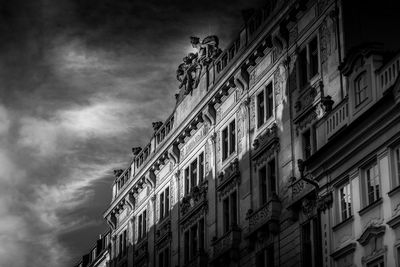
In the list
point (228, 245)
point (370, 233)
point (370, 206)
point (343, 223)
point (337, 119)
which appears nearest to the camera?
point (370, 233)

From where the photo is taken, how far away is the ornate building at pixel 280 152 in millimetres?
39250

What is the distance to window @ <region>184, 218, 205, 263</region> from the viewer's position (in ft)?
202

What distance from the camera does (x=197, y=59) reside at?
218 ft

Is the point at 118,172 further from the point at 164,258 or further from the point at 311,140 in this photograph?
the point at 311,140

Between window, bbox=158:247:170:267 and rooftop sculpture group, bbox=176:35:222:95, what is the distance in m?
10.4

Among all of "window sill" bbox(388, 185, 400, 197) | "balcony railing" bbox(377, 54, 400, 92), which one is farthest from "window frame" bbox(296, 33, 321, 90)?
"window sill" bbox(388, 185, 400, 197)

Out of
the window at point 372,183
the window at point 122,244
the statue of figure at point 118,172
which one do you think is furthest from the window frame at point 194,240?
the window at point 372,183

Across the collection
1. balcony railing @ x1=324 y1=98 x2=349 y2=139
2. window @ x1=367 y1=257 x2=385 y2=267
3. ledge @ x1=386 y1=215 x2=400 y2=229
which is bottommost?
window @ x1=367 y1=257 x2=385 y2=267

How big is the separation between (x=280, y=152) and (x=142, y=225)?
26032 mm

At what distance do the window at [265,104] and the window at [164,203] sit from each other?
16.2 meters

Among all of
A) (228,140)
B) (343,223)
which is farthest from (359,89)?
(228,140)

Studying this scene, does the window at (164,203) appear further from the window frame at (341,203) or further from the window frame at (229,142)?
the window frame at (341,203)

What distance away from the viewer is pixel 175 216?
220 ft

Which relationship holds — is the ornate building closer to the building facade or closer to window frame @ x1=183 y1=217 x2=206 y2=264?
window frame @ x1=183 y1=217 x2=206 y2=264
